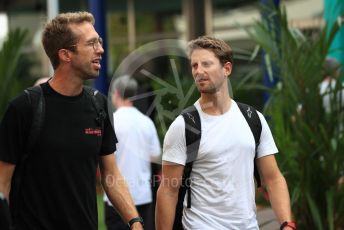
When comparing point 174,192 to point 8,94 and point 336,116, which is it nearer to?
point 336,116

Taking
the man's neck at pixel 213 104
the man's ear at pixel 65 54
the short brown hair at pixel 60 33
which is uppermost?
the short brown hair at pixel 60 33

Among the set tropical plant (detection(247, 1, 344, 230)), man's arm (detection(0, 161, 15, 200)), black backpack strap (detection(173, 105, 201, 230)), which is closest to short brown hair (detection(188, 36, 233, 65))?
black backpack strap (detection(173, 105, 201, 230))

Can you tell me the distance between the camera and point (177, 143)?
437 cm

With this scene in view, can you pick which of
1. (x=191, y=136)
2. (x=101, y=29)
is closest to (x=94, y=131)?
(x=191, y=136)

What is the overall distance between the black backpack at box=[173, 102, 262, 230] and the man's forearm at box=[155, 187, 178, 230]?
0.04 meters

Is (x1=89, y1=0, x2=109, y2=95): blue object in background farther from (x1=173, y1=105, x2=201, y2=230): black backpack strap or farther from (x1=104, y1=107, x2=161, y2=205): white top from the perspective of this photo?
(x1=173, y1=105, x2=201, y2=230): black backpack strap

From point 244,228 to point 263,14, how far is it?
11.4 ft

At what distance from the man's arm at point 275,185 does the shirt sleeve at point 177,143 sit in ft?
1.58

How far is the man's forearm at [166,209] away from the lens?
14.6 feet

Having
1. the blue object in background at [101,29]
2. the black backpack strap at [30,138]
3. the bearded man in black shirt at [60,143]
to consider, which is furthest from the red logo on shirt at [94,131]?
the blue object in background at [101,29]

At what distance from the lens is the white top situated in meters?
7.75

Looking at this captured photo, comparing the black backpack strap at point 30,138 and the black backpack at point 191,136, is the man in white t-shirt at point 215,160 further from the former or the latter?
the black backpack strap at point 30,138

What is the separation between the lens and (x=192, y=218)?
4.39 meters

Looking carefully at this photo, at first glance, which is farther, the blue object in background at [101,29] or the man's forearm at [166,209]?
the blue object in background at [101,29]
